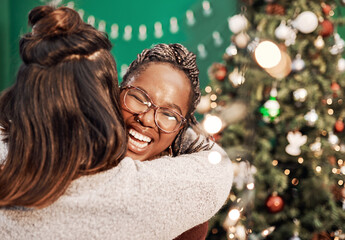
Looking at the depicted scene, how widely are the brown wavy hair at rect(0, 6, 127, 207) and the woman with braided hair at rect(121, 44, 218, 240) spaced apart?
1.02ft

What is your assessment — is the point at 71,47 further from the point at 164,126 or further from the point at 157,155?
the point at 157,155

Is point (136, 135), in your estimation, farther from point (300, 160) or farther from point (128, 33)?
point (128, 33)

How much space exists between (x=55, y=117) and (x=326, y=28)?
6.14ft

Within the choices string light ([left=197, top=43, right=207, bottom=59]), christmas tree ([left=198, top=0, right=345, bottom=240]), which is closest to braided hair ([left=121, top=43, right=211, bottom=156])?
christmas tree ([left=198, top=0, right=345, bottom=240])

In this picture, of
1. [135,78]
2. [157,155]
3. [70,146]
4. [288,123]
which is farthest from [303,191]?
[70,146]

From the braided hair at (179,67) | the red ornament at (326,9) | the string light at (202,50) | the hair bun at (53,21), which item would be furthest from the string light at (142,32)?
the hair bun at (53,21)

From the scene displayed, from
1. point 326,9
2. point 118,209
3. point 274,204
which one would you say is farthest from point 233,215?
point 326,9

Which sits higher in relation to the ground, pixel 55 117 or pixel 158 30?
pixel 55 117

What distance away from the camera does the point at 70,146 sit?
0.72m

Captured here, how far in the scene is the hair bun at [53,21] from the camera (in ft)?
2.48

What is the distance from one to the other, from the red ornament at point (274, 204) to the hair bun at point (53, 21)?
5.70 feet

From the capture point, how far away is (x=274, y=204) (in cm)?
212

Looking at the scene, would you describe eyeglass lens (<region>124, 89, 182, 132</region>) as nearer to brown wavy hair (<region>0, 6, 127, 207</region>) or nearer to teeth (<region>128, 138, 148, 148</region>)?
teeth (<region>128, 138, 148, 148</region>)

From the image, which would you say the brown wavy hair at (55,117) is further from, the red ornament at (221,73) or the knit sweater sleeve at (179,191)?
the red ornament at (221,73)
